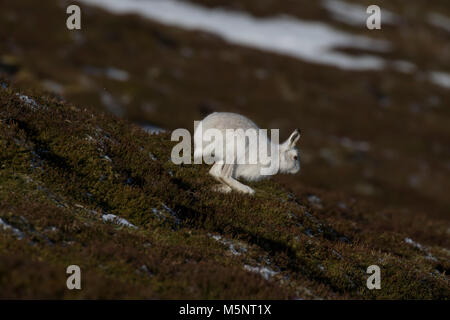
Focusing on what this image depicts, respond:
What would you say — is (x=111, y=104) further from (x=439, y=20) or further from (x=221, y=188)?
(x=439, y=20)

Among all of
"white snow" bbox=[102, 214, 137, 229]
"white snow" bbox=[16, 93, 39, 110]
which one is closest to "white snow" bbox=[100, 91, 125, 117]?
"white snow" bbox=[16, 93, 39, 110]

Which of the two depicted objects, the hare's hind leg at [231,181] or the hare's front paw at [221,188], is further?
the hare's hind leg at [231,181]

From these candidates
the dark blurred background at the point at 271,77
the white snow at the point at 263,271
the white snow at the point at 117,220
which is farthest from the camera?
the dark blurred background at the point at 271,77

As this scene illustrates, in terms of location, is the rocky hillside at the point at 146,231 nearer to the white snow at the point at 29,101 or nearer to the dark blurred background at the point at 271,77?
the white snow at the point at 29,101

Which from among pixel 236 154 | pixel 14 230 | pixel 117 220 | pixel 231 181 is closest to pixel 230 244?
pixel 117 220

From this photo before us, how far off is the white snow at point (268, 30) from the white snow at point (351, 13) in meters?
6.96

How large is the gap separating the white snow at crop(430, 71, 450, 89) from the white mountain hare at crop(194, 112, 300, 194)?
180 ft

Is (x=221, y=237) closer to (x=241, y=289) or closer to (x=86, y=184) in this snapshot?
(x=241, y=289)

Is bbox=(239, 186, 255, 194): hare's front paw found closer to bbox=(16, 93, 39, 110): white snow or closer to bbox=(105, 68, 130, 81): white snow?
bbox=(16, 93, 39, 110): white snow

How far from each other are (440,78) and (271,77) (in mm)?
25352

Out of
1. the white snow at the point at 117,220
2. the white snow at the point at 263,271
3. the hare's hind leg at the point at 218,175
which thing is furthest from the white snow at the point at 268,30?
the white snow at the point at 263,271

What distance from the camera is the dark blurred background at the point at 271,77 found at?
37562 mm

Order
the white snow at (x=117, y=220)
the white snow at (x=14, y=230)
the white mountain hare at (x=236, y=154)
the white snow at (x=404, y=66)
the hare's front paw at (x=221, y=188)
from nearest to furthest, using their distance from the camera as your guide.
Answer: the white snow at (x=14, y=230) → the white snow at (x=117, y=220) → the hare's front paw at (x=221, y=188) → the white mountain hare at (x=236, y=154) → the white snow at (x=404, y=66)

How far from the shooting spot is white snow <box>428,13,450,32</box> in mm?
89969
